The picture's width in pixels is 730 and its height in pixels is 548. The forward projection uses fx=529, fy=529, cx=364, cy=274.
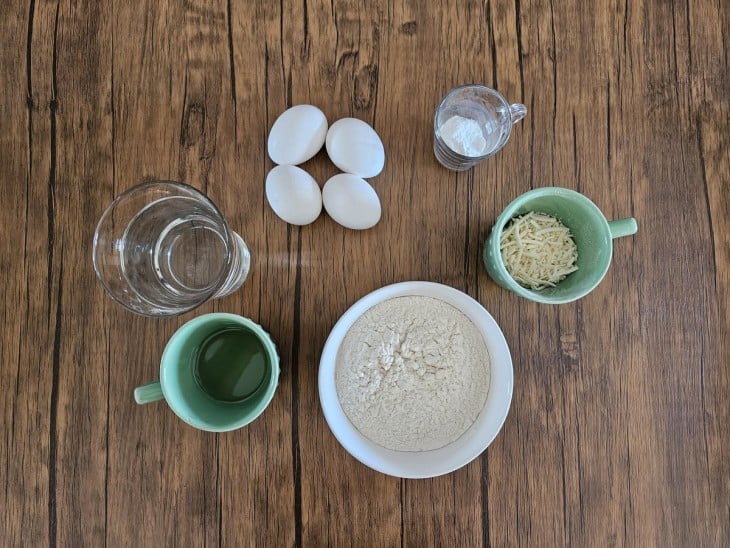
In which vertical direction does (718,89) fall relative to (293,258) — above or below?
above

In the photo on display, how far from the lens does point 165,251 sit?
780mm

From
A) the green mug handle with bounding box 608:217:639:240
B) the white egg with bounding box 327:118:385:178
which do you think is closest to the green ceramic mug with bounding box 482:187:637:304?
the green mug handle with bounding box 608:217:639:240

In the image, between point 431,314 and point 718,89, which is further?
point 718,89

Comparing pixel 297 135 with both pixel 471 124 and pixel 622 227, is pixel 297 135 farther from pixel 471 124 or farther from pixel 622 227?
pixel 622 227

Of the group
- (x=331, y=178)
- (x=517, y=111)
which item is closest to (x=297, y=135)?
(x=331, y=178)

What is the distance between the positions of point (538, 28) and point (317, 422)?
707mm

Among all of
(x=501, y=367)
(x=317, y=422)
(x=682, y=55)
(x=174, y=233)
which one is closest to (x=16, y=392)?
(x=174, y=233)

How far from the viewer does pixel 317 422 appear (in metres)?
0.79

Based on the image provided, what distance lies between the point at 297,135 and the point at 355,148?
0.29ft

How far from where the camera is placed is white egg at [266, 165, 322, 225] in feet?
2.50

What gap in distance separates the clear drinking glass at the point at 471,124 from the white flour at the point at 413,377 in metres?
0.23

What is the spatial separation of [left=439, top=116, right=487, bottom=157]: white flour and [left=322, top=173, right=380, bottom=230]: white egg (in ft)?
0.44

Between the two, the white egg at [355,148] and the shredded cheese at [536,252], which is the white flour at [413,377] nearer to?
the shredded cheese at [536,252]

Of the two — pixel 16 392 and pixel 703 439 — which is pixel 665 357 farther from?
pixel 16 392
